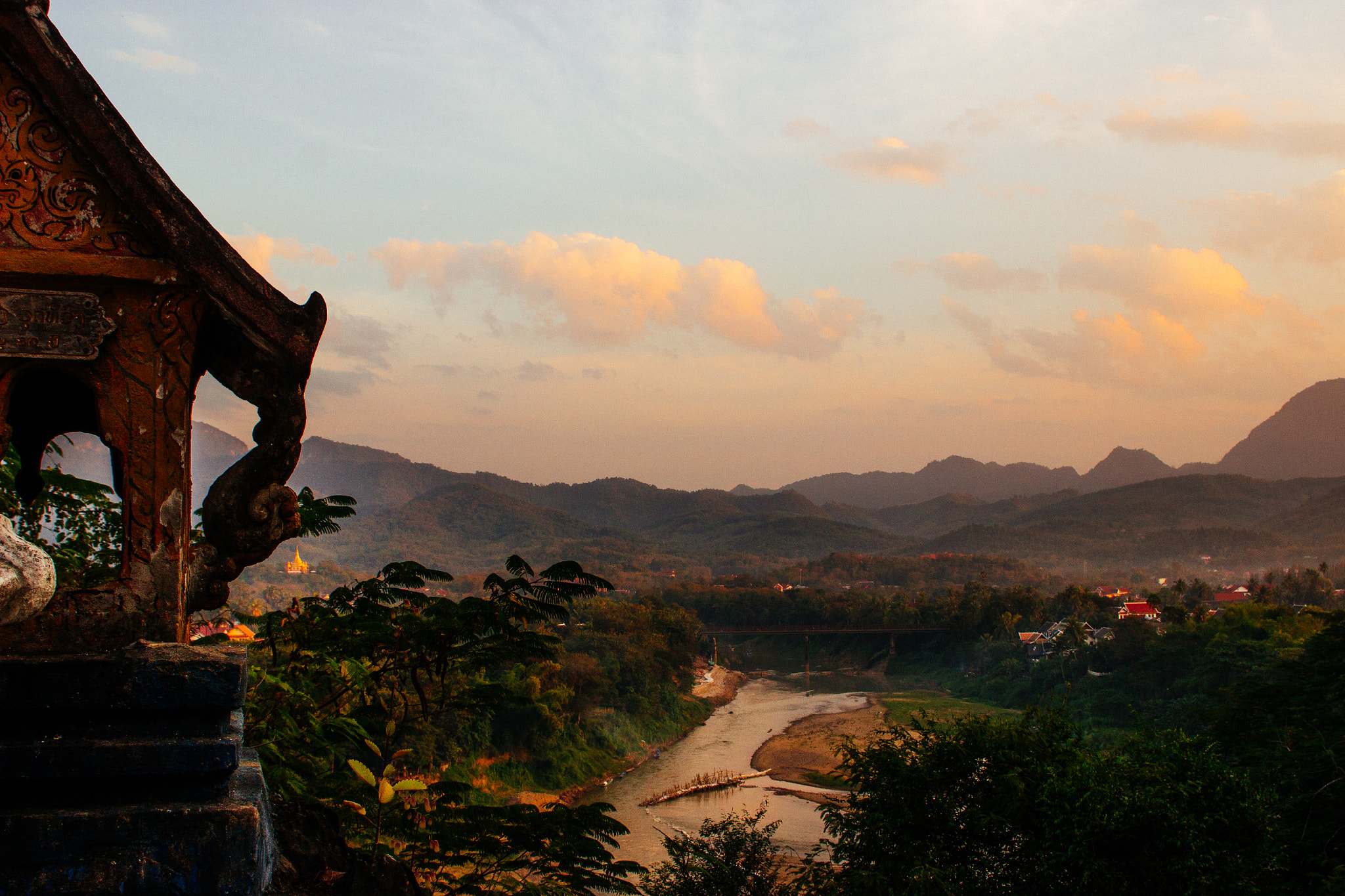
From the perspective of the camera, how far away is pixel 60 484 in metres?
6.14

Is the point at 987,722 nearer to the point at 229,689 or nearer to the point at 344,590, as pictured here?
the point at 344,590

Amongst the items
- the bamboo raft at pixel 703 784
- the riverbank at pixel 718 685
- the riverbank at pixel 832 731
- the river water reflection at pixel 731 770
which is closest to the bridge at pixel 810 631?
the riverbank at pixel 718 685

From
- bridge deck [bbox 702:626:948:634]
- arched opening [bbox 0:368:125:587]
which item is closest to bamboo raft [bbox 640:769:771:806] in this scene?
arched opening [bbox 0:368:125:587]

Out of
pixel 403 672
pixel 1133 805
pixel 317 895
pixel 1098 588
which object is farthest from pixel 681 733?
pixel 1098 588

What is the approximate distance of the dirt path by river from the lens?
37438mm

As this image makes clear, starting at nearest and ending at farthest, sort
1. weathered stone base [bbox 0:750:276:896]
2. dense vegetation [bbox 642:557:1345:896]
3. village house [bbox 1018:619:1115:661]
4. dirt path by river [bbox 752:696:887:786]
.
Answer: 1. weathered stone base [bbox 0:750:276:896]
2. dense vegetation [bbox 642:557:1345:896]
3. dirt path by river [bbox 752:696:887:786]
4. village house [bbox 1018:619:1115:661]

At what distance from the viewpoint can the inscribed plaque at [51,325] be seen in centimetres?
290

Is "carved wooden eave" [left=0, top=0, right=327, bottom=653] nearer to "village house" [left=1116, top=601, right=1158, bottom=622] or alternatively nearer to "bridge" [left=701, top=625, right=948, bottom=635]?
"bridge" [left=701, top=625, right=948, bottom=635]

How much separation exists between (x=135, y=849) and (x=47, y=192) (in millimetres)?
2147

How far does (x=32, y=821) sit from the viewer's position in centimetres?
Answer: 258

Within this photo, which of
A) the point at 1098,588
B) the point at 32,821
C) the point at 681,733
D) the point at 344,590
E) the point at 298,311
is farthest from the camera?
the point at 1098,588

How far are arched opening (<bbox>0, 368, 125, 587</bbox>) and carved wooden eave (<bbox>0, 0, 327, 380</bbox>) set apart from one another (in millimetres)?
525

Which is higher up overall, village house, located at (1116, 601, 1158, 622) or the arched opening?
the arched opening

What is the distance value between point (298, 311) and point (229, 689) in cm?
142
